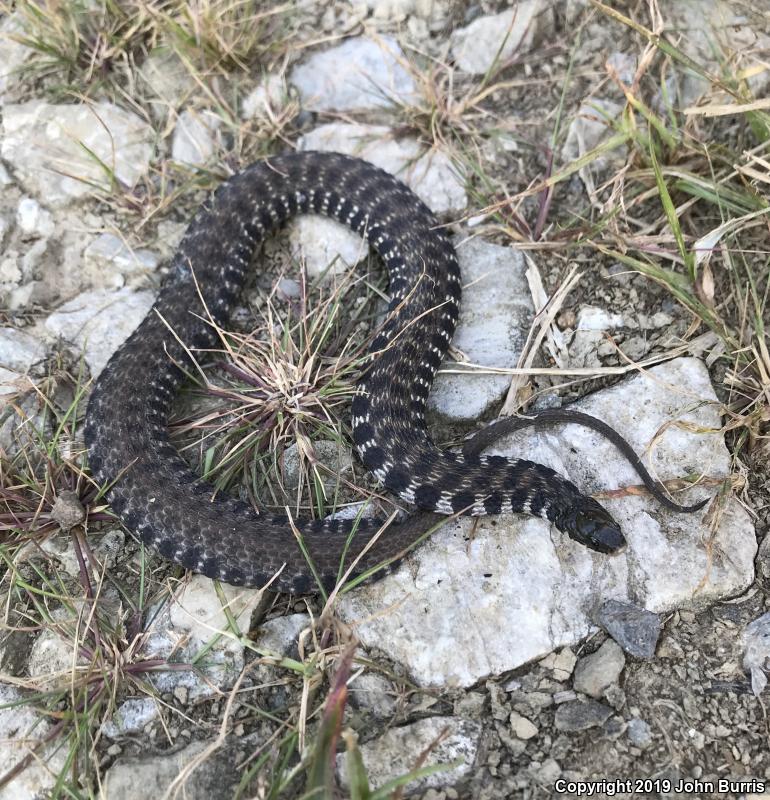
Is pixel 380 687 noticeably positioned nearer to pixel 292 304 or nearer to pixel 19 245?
pixel 292 304

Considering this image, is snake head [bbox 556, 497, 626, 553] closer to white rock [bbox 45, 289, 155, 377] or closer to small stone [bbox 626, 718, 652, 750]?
small stone [bbox 626, 718, 652, 750]

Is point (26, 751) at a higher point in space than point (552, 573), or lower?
higher

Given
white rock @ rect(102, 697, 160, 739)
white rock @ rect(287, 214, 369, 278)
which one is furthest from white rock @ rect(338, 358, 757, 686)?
white rock @ rect(287, 214, 369, 278)

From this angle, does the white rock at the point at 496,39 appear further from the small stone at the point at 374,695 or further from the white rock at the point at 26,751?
the white rock at the point at 26,751

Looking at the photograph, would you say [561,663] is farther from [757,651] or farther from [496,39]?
[496,39]

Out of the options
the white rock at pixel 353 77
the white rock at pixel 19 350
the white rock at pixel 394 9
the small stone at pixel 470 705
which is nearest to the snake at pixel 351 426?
the white rock at pixel 19 350

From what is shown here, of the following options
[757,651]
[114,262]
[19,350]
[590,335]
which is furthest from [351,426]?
[757,651]
